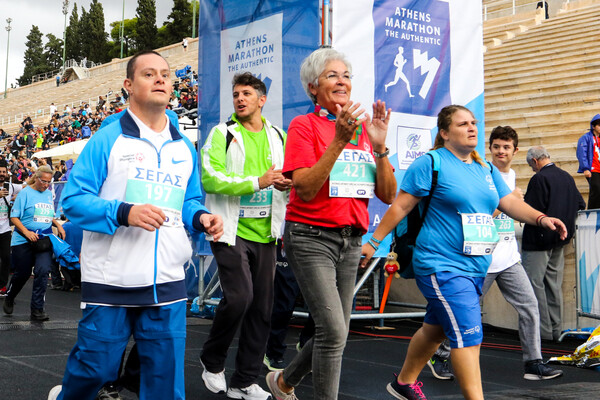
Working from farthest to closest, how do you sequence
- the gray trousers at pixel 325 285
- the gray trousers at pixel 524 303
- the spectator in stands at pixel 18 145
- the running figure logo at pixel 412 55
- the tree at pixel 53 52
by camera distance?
1. the tree at pixel 53 52
2. the spectator in stands at pixel 18 145
3. the running figure logo at pixel 412 55
4. the gray trousers at pixel 524 303
5. the gray trousers at pixel 325 285

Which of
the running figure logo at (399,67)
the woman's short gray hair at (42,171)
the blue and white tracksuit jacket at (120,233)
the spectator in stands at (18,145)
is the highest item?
the spectator in stands at (18,145)

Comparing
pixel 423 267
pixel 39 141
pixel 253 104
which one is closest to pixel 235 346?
pixel 253 104

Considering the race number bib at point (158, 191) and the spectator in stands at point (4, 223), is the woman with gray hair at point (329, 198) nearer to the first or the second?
the race number bib at point (158, 191)

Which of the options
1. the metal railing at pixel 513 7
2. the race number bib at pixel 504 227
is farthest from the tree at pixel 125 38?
the race number bib at pixel 504 227

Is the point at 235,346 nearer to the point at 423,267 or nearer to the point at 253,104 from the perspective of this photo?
the point at 253,104

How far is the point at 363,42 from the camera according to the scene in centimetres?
701

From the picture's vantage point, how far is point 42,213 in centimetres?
899

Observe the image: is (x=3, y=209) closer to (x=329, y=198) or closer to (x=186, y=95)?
(x=329, y=198)

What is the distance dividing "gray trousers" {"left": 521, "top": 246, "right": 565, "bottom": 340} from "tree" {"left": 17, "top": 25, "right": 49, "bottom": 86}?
106195 mm

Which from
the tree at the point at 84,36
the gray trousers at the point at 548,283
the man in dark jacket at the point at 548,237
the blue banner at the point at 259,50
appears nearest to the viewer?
the blue banner at the point at 259,50

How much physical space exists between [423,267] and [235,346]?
3332 mm

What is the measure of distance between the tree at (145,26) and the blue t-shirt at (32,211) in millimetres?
75143

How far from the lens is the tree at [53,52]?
348 feet

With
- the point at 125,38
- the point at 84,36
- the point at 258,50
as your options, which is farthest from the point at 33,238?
the point at 84,36
